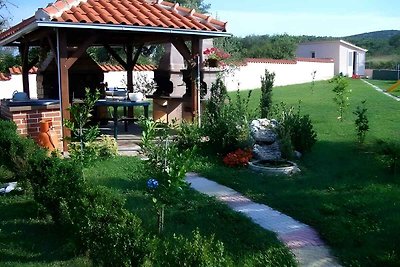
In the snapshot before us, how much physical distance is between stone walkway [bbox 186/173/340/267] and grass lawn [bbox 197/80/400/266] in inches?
5.1

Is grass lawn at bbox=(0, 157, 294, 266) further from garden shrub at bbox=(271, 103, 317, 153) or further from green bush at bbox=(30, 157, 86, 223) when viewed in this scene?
garden shrub at bbox=(271, 103, 317, 153)

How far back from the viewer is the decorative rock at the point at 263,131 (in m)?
8.91

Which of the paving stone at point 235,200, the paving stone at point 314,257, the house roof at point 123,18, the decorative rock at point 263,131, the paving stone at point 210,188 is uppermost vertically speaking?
the house roof at point 123,18

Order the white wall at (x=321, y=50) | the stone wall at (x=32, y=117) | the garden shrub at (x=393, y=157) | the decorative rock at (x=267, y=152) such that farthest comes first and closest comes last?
the white wall at (x=321, y=50) < the stone wall at (x=32, y=117) < the decorative rock at (x=267, y=152) < the garden shrub at (x=393, y=157)

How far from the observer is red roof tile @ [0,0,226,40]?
28.6ft

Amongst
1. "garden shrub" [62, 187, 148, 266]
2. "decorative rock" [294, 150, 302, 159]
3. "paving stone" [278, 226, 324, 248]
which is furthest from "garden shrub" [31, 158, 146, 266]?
"decorative rock" [294, 150, 302, 159]

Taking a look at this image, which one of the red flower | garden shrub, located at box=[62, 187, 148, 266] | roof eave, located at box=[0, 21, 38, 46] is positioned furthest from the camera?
roof eave, located at box=[0, 21, 38, 46]

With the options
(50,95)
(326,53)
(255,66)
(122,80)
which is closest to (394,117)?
(50,95)

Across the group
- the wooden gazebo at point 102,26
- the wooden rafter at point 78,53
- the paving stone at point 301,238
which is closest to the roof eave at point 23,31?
the wooden gazebo at point 102,26

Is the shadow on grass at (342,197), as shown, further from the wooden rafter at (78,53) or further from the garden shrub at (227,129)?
the wooden rafter at (78,53)

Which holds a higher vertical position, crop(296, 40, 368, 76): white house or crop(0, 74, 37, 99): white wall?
crop(296, 40, 368, 76): white house

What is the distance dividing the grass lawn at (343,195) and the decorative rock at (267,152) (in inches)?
18.4

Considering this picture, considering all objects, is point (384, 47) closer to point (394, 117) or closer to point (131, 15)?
point (394, 117)

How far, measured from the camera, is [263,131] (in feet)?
29.7
